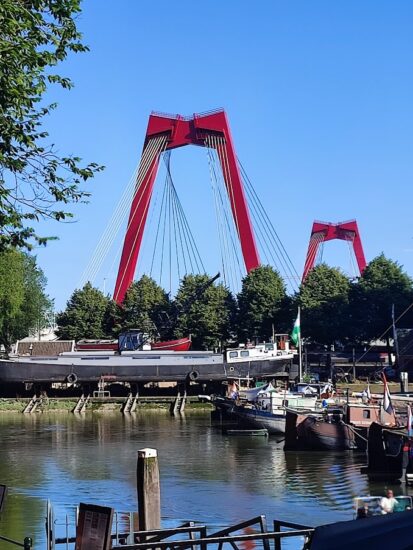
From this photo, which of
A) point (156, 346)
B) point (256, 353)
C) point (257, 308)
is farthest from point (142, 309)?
point (256, 353)

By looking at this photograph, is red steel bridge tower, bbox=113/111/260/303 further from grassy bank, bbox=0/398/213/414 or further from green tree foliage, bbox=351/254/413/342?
grassy bank, bbox=0/398/213/414

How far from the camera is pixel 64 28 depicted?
13.5m

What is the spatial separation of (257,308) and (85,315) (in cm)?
1752

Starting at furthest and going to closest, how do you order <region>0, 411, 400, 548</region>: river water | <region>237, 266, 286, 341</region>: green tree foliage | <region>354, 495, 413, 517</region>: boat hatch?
<region>237, 266, 286, 341</region>: green tree foliage, <region>0, 411, 400, 548</region>: river water, <region>354, 495, 413, 517</region>: boat hatch

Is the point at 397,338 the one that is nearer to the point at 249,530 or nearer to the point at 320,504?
the point at 320,504

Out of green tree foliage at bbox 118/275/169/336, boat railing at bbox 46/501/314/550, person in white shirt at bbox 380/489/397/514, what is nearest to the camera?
boat railing at bbox 46/501/314/550

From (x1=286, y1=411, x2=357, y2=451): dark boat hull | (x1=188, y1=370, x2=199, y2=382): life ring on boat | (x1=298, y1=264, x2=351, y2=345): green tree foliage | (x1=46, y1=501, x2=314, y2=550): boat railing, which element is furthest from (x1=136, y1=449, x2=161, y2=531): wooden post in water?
(x1=298, y1=264, x2=351, y2=345): green tree foliage

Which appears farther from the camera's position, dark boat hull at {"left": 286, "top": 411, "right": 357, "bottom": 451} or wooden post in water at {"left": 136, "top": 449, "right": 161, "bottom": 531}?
dark boat hull at {"left": 286, "top": 411, "right": 357, "bottom": 451}

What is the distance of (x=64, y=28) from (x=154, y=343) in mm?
63223

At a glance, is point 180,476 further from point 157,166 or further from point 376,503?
point 157,166

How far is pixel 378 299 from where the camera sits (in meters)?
75.7

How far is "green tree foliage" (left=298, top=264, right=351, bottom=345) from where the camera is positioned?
76.4 meters

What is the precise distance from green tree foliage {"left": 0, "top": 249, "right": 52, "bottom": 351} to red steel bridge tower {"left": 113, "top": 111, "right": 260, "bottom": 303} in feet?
29.8

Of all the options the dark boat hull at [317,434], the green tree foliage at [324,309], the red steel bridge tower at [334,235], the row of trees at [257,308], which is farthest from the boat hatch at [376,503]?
the red steel bridge tower at [334,235]
